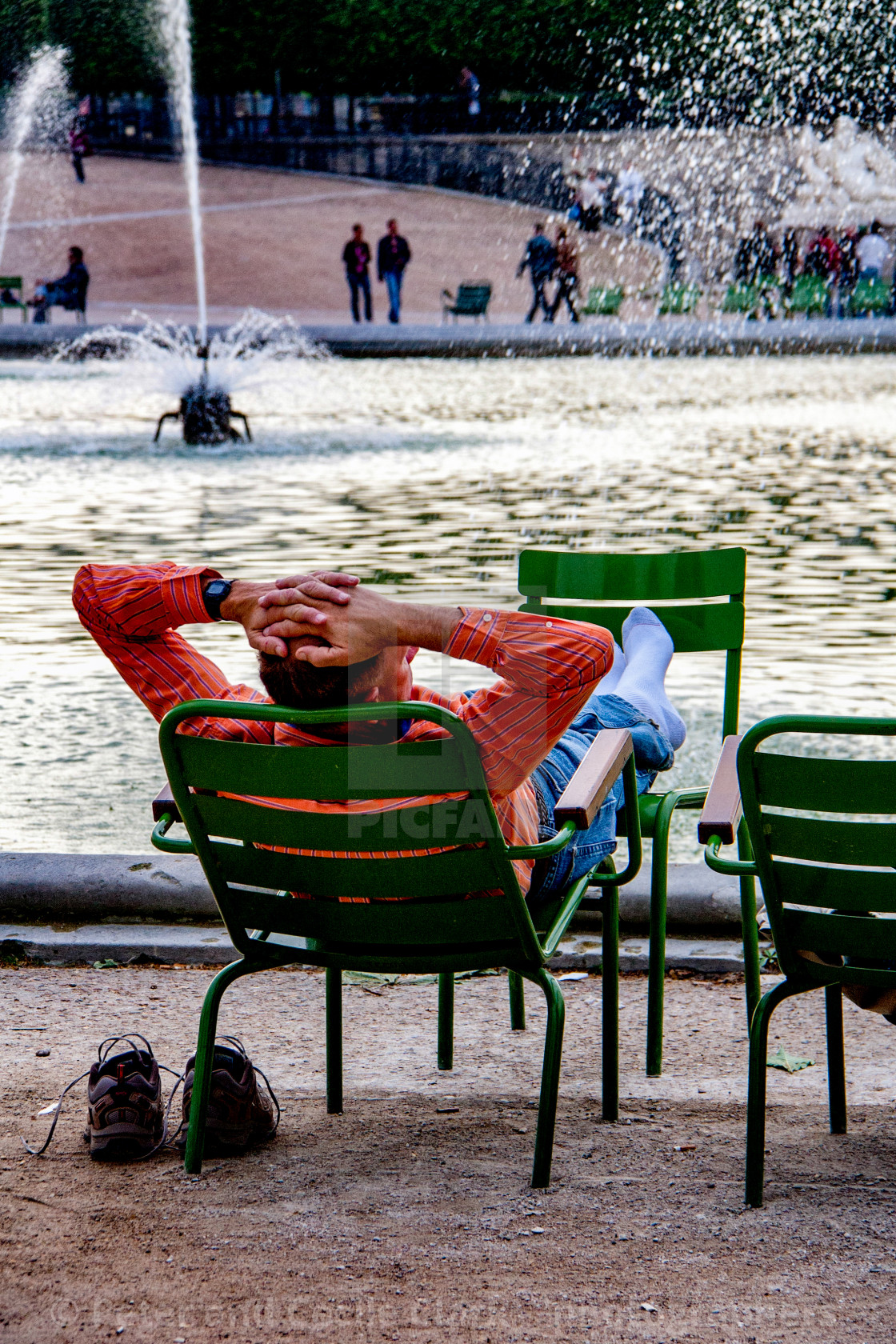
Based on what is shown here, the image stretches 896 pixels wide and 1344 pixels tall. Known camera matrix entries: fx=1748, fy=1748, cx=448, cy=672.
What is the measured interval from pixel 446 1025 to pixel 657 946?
1.56ft

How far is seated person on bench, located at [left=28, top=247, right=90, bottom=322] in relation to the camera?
31234mm

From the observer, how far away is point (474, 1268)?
2717mm

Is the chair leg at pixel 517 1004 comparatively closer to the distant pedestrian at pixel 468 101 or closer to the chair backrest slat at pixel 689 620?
the chair backrest slat at pixel 689 620

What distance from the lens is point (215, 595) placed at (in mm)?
3061

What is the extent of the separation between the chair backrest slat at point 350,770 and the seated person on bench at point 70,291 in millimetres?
29467

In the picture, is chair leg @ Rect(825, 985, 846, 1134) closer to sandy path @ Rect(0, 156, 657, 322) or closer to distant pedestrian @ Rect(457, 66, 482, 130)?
sandy path @ Rect(0, 156, 657, 322)

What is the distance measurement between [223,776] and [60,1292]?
2.73 ft

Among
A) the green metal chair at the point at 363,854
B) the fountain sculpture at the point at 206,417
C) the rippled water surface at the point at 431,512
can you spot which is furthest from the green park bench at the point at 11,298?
the green metal chair at the point at 363,854

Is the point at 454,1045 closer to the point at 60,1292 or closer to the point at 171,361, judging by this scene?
the point at 60,1292

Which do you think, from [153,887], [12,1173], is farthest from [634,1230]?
[153,887]

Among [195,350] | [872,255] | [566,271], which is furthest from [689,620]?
[872,255]

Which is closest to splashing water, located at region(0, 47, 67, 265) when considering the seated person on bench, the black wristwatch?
the seated person on bench

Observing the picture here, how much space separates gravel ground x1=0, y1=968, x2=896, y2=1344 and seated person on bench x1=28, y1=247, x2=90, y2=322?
28847 millimetres

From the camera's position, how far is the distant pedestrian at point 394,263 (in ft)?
104
